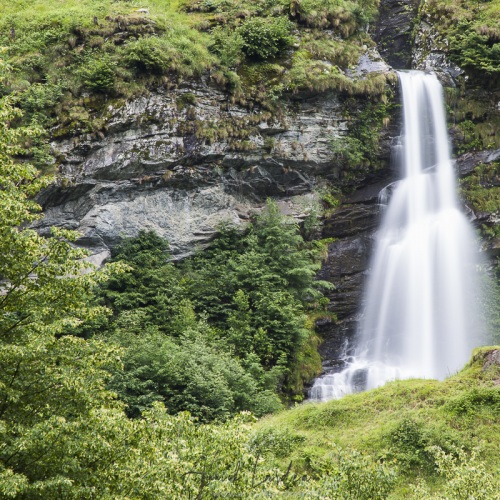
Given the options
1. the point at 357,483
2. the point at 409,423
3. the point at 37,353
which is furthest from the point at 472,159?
the point at 37,353

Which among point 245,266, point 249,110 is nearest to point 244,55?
point 249,110

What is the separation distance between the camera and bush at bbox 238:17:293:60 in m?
26.8

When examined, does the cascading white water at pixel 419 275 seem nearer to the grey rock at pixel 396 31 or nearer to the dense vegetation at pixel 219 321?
the dense vegetation at pixel 219 321

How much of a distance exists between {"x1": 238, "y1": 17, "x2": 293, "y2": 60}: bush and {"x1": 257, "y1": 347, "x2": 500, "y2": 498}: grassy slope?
19136 mm

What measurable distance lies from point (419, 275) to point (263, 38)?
573 inches

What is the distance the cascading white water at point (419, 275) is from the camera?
67.4ft

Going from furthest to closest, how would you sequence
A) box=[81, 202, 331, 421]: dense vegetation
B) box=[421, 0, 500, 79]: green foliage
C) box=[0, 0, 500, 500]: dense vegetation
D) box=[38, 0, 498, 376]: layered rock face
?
box=[421, 0, 500, 79]: green foliage → box=[38, 0, 498, 376]: layered rock face → box=[81, 202, 331, 421]: dense vegetation → box=[0, 0, 500, 500]: dense vegetation

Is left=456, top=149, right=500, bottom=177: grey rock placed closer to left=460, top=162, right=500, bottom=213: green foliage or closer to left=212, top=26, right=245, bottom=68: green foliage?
left=460, top=162, right=500, bottom=213: green foliage

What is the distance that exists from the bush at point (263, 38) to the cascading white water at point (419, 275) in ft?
23.8

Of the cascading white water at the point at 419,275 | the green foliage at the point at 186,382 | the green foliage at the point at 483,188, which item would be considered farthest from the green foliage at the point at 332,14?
the green foliage at the point at 186,382

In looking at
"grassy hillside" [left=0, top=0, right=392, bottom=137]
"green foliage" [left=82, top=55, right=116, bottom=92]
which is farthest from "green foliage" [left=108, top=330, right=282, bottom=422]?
"green foliage" [left=82, top=55, right=116, bottom=92]

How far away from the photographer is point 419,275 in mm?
23938

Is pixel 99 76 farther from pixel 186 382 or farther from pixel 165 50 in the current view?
pixel 186 382

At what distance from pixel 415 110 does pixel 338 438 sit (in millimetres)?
20750
